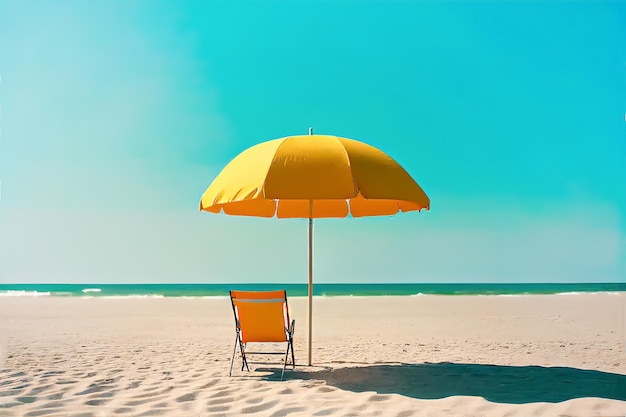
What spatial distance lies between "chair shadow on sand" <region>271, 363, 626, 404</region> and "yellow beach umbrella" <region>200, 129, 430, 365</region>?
4.98ft

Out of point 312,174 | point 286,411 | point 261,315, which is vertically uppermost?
point 312,174

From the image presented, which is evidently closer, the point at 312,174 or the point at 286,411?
the point at 286,411

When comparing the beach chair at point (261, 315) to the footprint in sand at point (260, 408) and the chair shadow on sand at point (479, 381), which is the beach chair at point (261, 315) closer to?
the chair shadow on sand at point (479, 381)

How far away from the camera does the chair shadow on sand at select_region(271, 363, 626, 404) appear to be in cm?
432

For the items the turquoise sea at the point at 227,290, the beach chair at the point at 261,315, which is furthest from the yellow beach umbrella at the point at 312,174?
the turquoise sea at the point at 227,290

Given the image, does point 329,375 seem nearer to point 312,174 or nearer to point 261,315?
point 261,315

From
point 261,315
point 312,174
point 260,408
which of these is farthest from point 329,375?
point 312,174

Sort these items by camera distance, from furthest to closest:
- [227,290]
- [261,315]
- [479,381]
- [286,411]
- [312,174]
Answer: [227,290] < [261,315] < [479,381] < [312,174] < [286,411]

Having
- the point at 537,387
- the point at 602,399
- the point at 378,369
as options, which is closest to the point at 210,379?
the point at 378,369

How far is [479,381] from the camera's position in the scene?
4.85 meters

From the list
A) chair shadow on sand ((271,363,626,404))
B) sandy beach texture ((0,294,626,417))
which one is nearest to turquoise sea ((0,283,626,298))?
sandy beach texture ((0,294,626,417))

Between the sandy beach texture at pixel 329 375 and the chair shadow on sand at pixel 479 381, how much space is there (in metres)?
0.01

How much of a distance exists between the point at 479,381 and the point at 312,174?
227 cm

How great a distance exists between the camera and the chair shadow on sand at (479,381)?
4.32 metres
